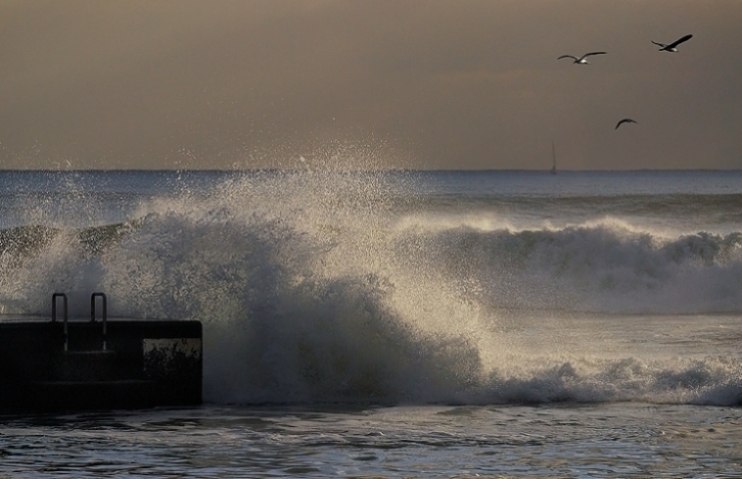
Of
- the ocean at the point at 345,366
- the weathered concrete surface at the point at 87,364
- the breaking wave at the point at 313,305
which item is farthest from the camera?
the breaking wave at the point at 313,305

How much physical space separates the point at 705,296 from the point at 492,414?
14.8m

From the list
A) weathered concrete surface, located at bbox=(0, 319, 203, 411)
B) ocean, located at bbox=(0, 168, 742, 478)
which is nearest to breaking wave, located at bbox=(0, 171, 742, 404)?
ocean, located at bbox=(0, 168, 742, 478)

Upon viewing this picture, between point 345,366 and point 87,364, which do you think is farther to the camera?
point 345,366

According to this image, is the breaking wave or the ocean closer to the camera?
the ocean

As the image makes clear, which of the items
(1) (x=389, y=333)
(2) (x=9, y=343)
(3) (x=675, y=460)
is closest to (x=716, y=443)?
(3) (x=675, y=460)

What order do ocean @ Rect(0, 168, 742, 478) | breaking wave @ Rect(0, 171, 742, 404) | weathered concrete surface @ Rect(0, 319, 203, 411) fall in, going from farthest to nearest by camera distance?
breaking wave @ Rect(0, 171, 742, 404) < weathered concrete surface @ Rect(0, 319, 203, 411) < ocean @ Rect(0, 168, 742, 478)

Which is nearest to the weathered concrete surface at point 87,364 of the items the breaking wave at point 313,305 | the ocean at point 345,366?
the ocean at point 345,366

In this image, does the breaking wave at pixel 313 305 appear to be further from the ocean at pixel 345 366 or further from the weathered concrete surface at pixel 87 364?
the weathered concrete surface at pixel 87 364

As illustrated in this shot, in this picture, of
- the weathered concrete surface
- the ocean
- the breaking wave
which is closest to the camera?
the ocean

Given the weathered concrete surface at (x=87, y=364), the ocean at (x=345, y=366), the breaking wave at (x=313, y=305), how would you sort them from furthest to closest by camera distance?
the breaking wave at (x=313, y=305) < the weathered concrete surface at (x=87, y=364) < the ocean at (x=345, y=366)

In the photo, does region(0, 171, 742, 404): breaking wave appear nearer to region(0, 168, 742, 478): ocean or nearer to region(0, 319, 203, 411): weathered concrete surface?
region(0, 168, 742, 478): ocean

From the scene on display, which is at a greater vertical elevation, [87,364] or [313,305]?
[313,305]

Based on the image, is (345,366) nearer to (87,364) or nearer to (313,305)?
(313,305)

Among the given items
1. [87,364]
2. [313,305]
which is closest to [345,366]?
[313,305]
